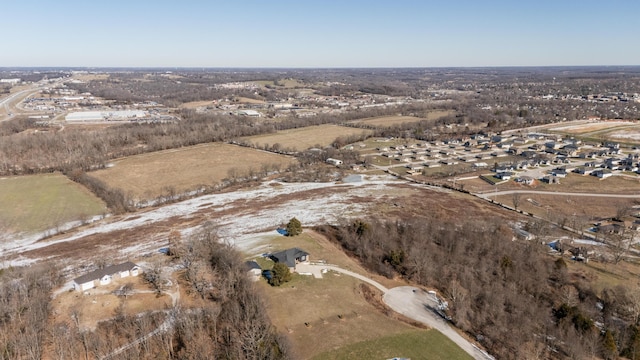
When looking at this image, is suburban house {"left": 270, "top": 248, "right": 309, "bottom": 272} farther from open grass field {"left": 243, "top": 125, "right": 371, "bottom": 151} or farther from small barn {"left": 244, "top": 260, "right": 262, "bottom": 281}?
open grass field {"left": 243, "top": 125, "right": 371, "bottom": 151}

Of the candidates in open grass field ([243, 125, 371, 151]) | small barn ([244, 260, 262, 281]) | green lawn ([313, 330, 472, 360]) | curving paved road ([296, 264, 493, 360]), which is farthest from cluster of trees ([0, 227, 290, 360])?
open grass field ([243, 125, 371, 151])

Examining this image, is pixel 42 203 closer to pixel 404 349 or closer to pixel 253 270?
pixel 253 270

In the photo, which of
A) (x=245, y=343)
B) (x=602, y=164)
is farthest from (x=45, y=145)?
(x=602, y=164)

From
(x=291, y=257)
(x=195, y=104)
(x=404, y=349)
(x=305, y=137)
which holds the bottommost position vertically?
(x=305, y=137)

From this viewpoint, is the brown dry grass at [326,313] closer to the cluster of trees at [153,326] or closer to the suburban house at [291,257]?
the suburban house at [291,257]

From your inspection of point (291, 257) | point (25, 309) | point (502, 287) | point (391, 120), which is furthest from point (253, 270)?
point (391, 120)

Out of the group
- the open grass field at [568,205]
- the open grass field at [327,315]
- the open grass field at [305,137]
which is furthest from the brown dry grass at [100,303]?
the open grass field at [305,137]

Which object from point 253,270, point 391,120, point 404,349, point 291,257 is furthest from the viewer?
point 391,120
